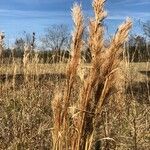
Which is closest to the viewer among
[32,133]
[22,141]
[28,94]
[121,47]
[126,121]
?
[121,47]

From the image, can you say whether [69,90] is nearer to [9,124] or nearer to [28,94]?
[9,124]

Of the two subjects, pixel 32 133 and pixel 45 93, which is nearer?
pixel 32 133

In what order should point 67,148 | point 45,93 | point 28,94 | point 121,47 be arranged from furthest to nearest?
point 45,93
point 28,94
point 67,148
point 121,47

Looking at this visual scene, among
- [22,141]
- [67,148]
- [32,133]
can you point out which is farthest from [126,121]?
[67,148]

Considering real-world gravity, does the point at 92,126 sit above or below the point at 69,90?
below

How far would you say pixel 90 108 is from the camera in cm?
216

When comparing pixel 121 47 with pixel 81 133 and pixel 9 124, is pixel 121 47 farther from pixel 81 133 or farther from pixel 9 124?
pixel 9 124

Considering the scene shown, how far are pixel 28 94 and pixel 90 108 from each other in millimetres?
4855

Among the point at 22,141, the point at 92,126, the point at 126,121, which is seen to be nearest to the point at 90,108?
the point at 92,126

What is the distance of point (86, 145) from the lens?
2.21 m

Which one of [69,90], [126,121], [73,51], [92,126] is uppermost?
[73,51]

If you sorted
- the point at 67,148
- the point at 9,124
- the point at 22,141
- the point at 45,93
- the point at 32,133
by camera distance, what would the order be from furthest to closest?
the point at 45,93
the point at 9,124
the point at 32,133
the point at 22,141
the point at 67,148

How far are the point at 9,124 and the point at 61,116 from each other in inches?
124

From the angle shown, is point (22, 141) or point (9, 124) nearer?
point (22, 141)
